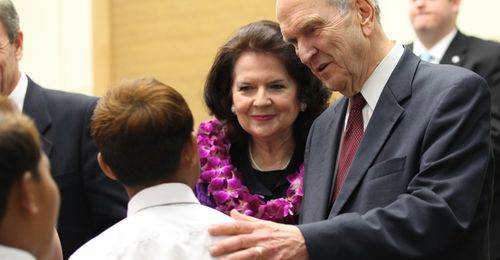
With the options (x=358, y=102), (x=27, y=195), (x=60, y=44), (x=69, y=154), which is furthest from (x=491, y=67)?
(x=60, y=44)

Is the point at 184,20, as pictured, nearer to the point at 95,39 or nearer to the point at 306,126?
the point at 95,39

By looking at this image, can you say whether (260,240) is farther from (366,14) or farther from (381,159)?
(366,14)

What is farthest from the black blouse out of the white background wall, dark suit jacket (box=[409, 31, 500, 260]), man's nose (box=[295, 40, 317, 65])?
the white background wall

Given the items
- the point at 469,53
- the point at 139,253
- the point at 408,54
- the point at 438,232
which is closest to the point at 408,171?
the point at 438,232

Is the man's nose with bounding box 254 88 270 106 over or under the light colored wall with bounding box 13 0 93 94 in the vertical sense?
over

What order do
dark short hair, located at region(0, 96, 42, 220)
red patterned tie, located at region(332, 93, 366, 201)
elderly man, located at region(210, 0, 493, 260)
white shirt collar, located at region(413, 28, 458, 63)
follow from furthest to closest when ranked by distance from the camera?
white shirt collar, located at region(413, 28, 458, 63), red patterned tie, located at region(332, 93, 366, 201), elderly man, located at region(210, 0, 493, 260), dark short hair, located at region(0, 96, 42, 220)

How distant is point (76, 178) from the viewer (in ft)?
10.7

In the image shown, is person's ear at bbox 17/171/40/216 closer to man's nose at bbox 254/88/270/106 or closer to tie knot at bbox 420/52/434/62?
man's nose at bbox 254/88/270/106

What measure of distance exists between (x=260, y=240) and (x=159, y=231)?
1.31 ft

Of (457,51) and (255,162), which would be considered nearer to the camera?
(255,162)

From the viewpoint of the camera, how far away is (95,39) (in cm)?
698

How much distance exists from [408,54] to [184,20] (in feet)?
13.0

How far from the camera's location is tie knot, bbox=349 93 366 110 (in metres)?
2.91

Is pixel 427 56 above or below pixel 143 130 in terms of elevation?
below
